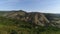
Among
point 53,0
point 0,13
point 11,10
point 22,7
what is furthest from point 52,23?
point 0,13

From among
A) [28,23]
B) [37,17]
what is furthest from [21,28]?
[37,17]

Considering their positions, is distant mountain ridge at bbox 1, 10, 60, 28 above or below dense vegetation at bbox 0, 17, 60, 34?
above

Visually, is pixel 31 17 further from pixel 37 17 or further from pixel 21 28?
pixel 21 28

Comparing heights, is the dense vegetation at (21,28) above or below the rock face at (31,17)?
below

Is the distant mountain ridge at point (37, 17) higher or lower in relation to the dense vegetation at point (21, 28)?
higher

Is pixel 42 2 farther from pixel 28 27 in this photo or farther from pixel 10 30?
pixel 10 30
